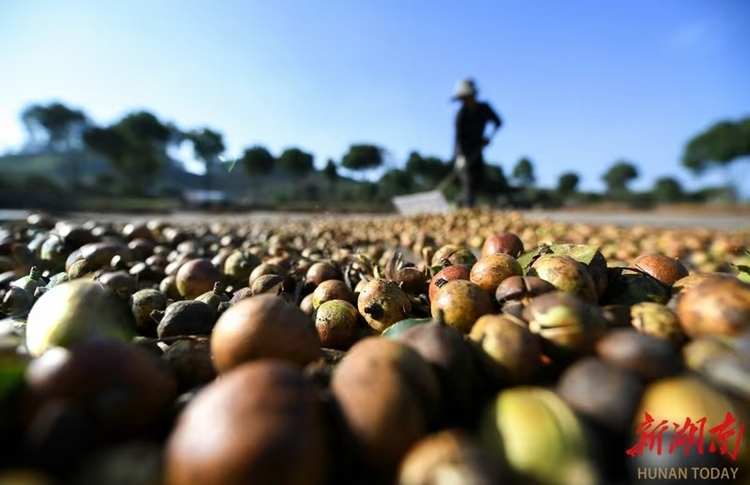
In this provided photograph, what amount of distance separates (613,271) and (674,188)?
102 m

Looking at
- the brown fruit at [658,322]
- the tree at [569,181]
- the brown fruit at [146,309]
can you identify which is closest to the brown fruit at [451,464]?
the brown fruit at [658,322]

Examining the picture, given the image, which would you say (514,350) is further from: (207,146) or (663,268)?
(207,146)

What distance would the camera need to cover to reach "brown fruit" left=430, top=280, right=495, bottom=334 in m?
1.48

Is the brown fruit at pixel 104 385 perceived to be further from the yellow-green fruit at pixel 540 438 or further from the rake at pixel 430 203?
the rake at pixel 430 203

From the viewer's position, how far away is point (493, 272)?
166 centimetres

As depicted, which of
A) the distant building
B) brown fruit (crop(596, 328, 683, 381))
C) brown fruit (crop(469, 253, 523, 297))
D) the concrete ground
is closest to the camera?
brown fruit (crop(596, 328, 683, 381))

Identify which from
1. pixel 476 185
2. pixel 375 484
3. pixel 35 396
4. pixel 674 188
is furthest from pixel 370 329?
pixel 674 188

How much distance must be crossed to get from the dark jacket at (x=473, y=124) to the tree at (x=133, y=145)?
210 ft

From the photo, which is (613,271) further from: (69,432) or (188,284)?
(188,284)

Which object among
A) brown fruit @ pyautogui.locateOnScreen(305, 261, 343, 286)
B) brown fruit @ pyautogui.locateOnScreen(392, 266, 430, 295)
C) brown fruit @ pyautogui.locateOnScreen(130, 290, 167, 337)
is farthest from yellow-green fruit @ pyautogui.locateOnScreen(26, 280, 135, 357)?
brown fruit @ pyautogui.locateOnScreen(392, 266, 430, 295)

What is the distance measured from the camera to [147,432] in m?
1.07

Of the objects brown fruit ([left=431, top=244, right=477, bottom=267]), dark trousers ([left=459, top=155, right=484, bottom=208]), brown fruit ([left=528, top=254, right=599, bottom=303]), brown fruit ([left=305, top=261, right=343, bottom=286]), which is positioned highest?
dark trousers ([left=459, top=155, right=484, bottom=208])

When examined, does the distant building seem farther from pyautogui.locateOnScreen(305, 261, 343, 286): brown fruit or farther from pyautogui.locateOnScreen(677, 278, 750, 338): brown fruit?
pyautogui.locateOnScreen(677, 278, 750, 338): brown fruit

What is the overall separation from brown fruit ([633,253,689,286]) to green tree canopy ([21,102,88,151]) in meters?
86.6
